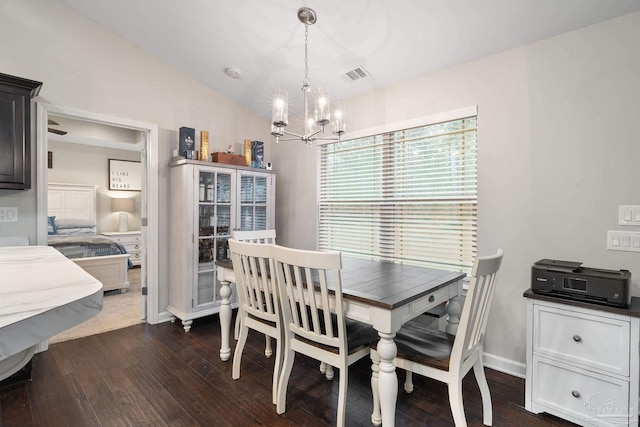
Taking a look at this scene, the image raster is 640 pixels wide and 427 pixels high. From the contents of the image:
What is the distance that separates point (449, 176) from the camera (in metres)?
2.76

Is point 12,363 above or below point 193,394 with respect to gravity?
above

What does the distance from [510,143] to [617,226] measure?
84 centimetres

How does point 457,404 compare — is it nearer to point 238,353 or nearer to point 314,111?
point 238,353

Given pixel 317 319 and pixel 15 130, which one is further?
pixel 15 130

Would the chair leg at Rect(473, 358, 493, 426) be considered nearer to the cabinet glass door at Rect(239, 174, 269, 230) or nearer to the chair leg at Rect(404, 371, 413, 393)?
the chair leg at Rect(404, 371, 413, 393)

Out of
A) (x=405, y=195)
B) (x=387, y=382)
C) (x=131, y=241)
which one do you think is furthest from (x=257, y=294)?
(x=131, y=241)

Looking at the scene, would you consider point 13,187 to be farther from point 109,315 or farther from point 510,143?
point 510,143

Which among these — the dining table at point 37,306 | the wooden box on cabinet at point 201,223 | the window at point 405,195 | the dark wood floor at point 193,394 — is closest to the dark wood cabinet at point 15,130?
the wooden box on cabinet at point 201,223

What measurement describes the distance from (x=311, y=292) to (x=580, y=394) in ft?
5.29

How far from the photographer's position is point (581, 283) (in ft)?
5.81

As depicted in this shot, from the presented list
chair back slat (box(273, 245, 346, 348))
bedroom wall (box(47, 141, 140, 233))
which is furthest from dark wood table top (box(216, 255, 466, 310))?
bedroom wall (box(47, 141, 140, 233))

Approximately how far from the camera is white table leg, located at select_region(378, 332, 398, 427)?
60.7 inches

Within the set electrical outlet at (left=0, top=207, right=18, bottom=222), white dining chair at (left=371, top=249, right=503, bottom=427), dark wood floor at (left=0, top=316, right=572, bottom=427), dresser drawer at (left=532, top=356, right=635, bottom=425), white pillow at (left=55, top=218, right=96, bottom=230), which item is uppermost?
electrical outlet at (left=0, top=207, right=18, bottom=222)

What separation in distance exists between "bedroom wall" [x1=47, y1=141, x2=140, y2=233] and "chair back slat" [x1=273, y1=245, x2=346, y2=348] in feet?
19.9
